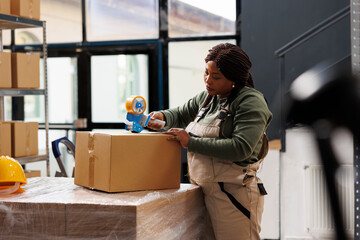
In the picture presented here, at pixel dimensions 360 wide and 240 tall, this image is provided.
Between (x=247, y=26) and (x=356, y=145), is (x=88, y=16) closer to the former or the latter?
(x=247, y=26)

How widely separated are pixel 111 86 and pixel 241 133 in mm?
3005

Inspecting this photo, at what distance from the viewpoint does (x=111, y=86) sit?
457 cm

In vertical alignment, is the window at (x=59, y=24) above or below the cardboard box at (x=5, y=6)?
above

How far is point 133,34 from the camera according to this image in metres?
4.47

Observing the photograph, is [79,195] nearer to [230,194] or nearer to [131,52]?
[230,194]

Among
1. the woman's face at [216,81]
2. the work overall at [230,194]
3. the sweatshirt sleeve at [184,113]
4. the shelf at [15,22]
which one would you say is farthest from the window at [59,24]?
the work overall at [230,194]

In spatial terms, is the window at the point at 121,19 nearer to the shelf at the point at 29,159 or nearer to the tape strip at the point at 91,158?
the shelf at the point at 29,159

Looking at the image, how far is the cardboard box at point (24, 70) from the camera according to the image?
3.21 meters

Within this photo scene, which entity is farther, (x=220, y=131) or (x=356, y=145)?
(x=220, y=131)

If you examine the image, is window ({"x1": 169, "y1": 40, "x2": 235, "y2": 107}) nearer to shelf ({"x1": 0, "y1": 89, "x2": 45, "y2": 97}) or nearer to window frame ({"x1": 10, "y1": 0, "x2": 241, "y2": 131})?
window frame ({"x1": 10, "y1": 0, "x2": 241, "y2": 131})

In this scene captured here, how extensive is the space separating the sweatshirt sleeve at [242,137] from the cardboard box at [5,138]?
175cm

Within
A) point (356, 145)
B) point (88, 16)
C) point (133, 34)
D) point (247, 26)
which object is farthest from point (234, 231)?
point (88, 16)

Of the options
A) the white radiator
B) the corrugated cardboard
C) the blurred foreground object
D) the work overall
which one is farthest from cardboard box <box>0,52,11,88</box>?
the white radiator

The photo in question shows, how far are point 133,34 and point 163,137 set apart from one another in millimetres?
2842
